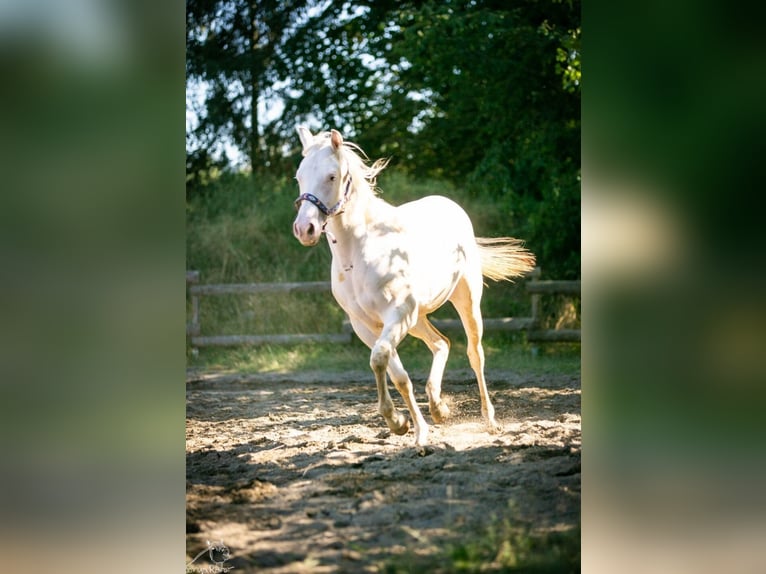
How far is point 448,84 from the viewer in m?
5.30

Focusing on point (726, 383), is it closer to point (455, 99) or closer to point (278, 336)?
point (455, 99)

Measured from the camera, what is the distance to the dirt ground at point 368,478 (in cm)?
364

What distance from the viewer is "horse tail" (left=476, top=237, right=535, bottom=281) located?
468cm

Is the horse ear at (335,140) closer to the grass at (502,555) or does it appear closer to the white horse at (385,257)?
the white horse at (385,257)

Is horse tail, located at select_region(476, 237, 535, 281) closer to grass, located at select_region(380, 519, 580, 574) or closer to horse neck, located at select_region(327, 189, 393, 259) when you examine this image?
horse neck, located at select_region(327, 189, 393, 259)

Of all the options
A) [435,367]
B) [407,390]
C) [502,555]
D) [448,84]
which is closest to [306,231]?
[407,390]

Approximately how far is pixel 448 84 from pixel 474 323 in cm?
180

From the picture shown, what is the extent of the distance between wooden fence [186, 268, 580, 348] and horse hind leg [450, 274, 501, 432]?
370 millimetres

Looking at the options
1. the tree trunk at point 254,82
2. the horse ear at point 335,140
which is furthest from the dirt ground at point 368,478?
the tree trunk at point 254,82

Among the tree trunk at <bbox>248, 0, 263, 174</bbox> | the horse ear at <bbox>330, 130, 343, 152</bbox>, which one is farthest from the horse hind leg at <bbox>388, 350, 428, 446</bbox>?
the tree trunk at <bbox>248, 0, 263, 174</bbox>

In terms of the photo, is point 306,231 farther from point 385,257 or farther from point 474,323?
point 474,323

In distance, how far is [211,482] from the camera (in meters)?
4.02

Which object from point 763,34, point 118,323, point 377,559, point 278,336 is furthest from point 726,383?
point 278,336

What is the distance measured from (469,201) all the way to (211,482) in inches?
104
